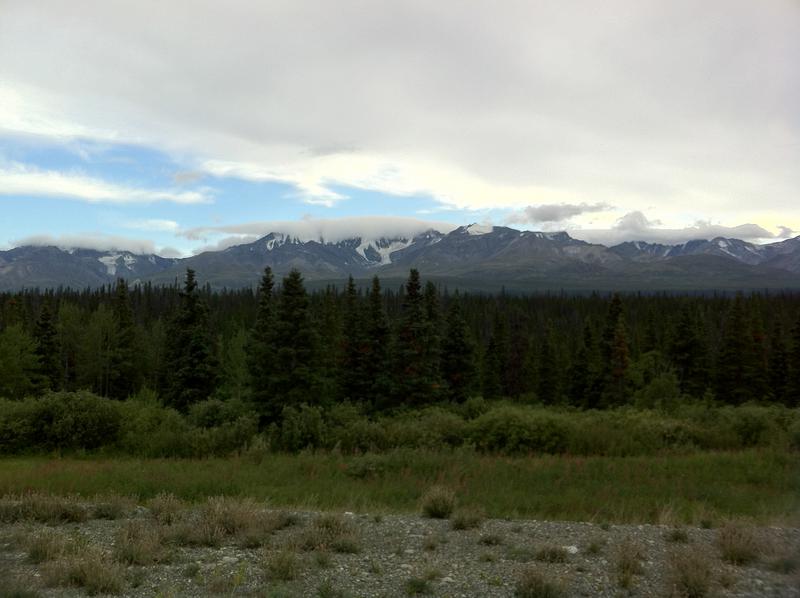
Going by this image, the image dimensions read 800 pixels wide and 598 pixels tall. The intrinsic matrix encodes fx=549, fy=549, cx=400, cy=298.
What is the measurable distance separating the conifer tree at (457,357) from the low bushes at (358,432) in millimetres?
21725

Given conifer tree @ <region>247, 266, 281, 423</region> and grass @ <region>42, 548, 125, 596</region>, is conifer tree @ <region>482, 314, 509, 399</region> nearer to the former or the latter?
conifer tree @ <region>247, 266, 281, 423</region>

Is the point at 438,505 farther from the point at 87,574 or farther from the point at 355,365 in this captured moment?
the point at 355,365

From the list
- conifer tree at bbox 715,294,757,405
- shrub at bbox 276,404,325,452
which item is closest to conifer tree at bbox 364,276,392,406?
shrub at bbox 276,404,325,452

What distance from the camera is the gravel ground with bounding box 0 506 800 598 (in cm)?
677

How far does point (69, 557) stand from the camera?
748cm

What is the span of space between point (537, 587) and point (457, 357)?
38.7 metres

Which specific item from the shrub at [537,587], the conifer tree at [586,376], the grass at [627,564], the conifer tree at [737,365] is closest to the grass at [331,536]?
the shrub at [537,587]

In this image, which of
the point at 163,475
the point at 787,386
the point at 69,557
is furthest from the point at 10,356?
the point at 787,386

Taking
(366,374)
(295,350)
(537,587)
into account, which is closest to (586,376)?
(366,374)

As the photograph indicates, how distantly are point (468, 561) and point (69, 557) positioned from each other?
5522 mm

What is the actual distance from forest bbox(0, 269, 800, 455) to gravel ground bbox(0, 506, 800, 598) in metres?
9.67

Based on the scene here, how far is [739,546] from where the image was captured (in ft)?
25.3

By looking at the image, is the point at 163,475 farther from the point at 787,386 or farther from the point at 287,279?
the point at 787,386

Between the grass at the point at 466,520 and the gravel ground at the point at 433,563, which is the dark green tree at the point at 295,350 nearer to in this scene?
the gravel ground at the point at 433,563
